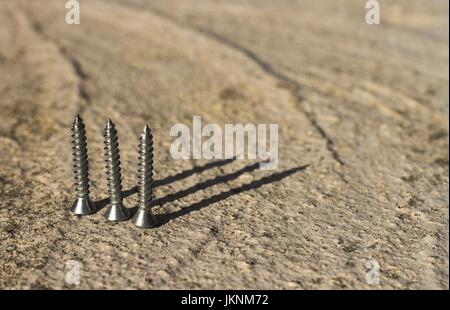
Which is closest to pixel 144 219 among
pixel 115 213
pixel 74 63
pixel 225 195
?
pixel 115 213

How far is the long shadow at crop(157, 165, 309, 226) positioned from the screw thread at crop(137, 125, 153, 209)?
379 mm

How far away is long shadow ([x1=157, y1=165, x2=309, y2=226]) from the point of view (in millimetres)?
5027

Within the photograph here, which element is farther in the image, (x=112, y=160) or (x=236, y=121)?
(x=236, y=121)

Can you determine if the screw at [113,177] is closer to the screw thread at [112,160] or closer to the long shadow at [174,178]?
the screw thread at [112,160]

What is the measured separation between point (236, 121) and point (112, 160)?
282cm

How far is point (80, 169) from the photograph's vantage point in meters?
4.71

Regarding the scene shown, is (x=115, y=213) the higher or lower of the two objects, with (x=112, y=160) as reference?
lower

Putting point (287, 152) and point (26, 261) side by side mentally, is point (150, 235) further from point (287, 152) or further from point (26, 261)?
point (287, 152)

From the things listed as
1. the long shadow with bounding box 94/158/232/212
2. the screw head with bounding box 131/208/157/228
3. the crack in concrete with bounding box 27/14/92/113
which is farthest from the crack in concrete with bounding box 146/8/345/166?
the screw head with bounding box 131/208/157/228

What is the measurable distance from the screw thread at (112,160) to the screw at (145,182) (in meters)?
0.20

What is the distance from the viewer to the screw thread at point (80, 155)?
458cm

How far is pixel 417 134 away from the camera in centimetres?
688

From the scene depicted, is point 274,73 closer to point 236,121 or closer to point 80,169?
point 236,121

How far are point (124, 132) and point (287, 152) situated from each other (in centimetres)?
196
